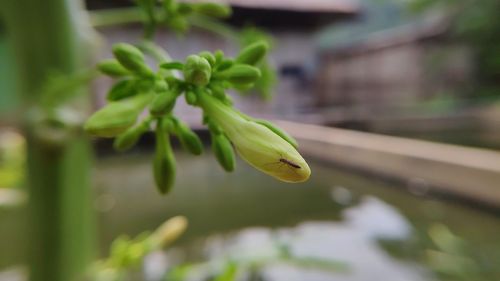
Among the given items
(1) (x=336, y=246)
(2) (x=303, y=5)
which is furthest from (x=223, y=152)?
(2) (x=303, y=5)

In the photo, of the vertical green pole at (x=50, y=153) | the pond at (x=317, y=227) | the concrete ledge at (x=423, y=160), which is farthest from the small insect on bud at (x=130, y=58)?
the concrete ledge at (x=423, y=160)

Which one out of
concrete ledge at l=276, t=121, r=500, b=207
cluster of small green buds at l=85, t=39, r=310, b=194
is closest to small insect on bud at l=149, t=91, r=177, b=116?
cluster of small green buds at l=85, t=39, r=310, b=194

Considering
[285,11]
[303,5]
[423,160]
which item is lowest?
[423,160]

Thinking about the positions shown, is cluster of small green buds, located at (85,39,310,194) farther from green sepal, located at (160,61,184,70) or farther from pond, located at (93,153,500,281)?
pond, located at (93,153,500,281)

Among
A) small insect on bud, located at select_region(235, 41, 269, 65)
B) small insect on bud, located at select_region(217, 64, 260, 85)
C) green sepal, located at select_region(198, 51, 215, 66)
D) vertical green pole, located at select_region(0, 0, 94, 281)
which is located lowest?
vertical green pole, located at select_region(0, 0, 94, 281)

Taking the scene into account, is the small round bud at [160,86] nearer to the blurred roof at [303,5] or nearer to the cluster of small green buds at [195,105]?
the cluster of small green buds at [195,105]

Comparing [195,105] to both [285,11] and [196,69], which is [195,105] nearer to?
[196,69]
